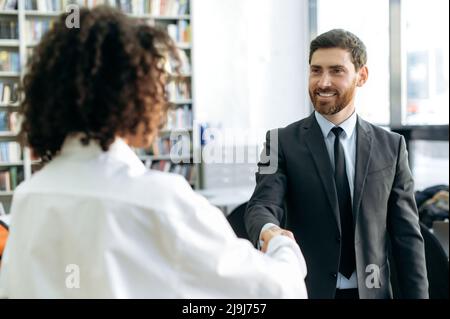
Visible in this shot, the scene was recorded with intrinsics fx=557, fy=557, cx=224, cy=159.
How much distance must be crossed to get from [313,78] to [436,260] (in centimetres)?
95

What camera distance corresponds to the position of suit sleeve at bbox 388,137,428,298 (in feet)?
4.79

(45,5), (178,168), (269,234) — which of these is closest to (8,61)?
(45,5)

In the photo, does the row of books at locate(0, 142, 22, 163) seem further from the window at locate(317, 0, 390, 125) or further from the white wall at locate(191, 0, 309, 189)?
the window at locate(317, 0, 390, 125)

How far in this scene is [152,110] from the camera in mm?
872

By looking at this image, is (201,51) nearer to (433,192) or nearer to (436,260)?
(433,192)

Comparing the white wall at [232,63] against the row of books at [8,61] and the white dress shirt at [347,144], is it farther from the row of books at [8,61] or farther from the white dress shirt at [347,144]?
the white dress shirt at [347,144]

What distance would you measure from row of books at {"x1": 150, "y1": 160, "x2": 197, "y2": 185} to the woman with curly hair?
4618 millimetres

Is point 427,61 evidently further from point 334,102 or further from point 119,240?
point 119,240

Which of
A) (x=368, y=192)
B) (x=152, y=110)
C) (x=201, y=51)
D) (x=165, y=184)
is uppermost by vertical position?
(x=201, y=51)

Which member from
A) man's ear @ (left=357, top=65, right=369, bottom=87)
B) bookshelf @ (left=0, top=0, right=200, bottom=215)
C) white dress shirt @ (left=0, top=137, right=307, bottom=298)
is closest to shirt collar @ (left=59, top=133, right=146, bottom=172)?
white dress shirt @ (left=0, top=137, right=307, bottom=298)

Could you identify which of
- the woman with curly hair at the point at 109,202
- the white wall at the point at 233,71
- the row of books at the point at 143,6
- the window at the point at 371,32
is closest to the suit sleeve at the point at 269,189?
the woman with curly hair at the point at 109,202

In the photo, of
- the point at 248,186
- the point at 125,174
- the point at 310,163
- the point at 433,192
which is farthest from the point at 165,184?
the point at 248,186

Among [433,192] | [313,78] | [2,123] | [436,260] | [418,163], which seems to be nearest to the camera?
[313,78]

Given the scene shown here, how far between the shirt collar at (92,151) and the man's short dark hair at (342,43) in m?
0.72
